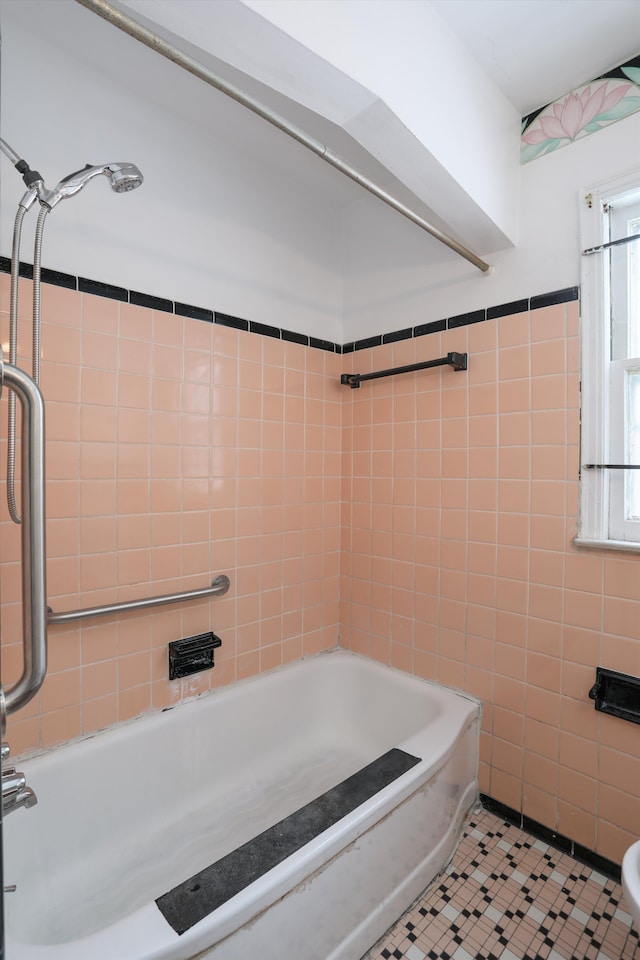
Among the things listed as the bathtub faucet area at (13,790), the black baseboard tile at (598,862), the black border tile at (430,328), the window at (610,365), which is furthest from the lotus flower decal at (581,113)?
the black baseboard tile at (598,862)

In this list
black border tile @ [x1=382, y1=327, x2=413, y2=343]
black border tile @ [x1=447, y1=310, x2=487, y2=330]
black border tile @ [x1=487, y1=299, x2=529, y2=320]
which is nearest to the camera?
black border tile @ [x1=487, y1=299, x2=529, y2=320]

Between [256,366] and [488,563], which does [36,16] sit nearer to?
[256,366]

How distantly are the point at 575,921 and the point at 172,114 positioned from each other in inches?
108

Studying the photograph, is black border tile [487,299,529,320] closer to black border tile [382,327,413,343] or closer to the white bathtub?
black border tile [382,327,413,343]

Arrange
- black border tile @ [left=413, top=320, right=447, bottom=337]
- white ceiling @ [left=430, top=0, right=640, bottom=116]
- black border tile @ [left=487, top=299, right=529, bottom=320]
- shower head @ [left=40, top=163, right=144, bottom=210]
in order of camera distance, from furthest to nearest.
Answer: black border tile @ [left=413, top=320, right=447, bottom=337], black border tile @ [left=487, top=299, right=529, bottom=320], white ceiling @ [left=430, top=0, right=640, bottom=116], shower head @ [left=40, top=163, right=144, bottom=210]

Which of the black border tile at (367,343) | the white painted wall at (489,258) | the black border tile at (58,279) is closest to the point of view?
the black border tile at (58,279)

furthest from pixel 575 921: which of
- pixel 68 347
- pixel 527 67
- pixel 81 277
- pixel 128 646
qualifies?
pixel 527 67

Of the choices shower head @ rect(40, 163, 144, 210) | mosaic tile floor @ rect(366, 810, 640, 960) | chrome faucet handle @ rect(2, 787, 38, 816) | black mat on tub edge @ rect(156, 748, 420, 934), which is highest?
shower head @ rect(40, 163, 144, 210)

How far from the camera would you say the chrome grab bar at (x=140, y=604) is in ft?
4.68

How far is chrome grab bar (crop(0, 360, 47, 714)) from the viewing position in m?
0.55

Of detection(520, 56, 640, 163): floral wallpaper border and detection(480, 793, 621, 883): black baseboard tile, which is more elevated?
detection(520, 56, 640, 163): floral wallpaper border

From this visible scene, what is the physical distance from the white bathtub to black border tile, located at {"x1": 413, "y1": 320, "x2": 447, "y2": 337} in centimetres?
140

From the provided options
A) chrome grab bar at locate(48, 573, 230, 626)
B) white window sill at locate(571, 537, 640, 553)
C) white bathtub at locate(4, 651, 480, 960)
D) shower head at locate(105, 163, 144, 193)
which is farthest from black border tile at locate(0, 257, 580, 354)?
white bathtub at locate(4, 651, 480, 960)

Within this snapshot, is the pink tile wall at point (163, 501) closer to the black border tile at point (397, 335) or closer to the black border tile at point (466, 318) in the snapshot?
the black border tile at point (397, 335)
